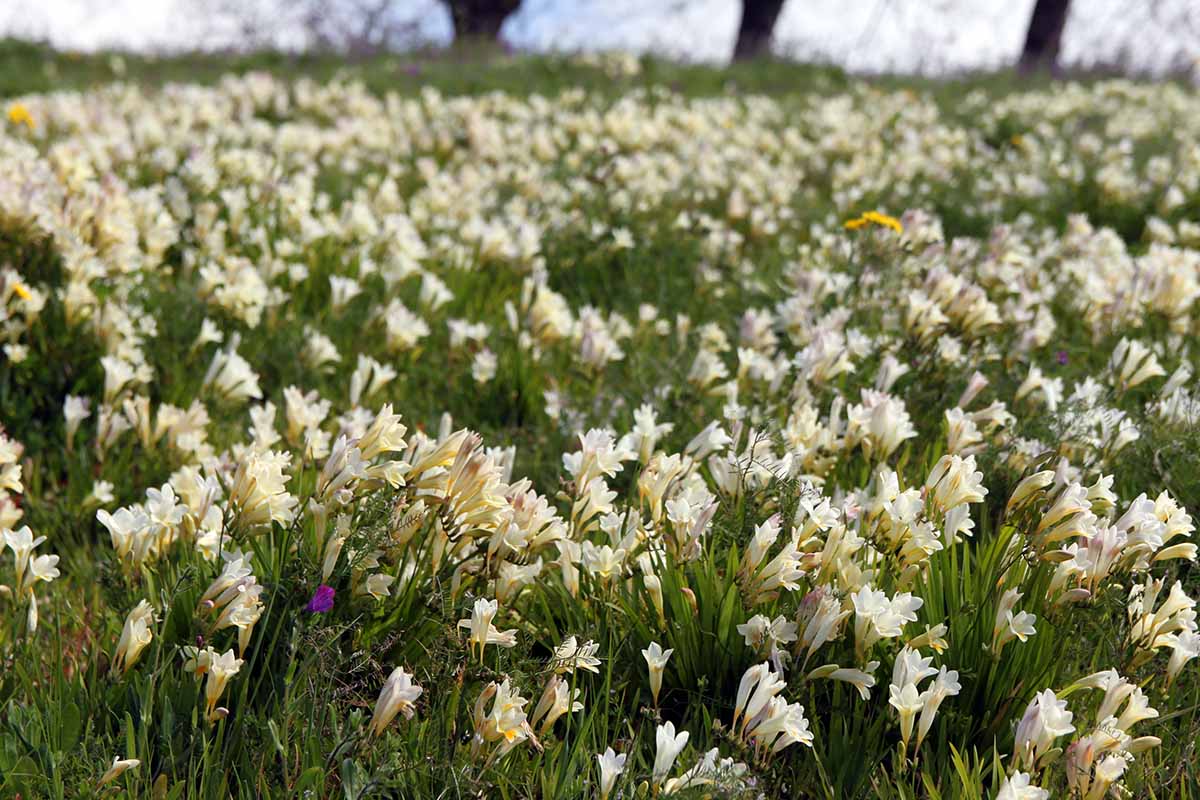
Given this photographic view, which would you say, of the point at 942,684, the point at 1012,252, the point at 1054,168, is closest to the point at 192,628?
the point at 942,684

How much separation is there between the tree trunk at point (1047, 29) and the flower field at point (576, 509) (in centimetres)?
1841

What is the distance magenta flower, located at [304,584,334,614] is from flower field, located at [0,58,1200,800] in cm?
1

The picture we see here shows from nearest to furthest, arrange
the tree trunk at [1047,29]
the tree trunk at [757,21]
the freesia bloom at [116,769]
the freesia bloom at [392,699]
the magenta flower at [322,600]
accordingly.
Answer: the freesia bloom at [116,769], the freesia bloom at [392,699], the magenta flower at [322,600], the tree trunk at [1047,29], the tree trunk at [757,21]

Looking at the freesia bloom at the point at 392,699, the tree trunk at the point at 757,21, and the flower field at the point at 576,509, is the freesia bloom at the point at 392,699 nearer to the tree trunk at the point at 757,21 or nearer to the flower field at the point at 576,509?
the flower field at the point at 576,509

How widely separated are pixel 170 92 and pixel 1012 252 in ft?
27.2

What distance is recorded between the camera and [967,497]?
257 cm

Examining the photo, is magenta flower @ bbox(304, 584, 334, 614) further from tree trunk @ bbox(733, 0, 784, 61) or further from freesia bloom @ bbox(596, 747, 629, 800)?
tree trunk @ bbox(733, 0, 784, 61)

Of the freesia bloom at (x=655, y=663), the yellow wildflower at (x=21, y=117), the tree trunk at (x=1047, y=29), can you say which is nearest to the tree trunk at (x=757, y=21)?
the tree trunk at (x=1047, y=29)

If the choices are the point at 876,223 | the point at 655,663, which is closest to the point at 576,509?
the point at 655,663

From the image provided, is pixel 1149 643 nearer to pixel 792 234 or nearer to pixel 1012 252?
pixel 1012 252

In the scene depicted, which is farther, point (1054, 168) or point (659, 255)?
point (1054, 168)

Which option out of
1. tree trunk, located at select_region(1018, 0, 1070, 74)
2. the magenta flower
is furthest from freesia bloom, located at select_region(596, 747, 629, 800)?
tree trunk, located at select_region(1018, 0, 1070, 74)

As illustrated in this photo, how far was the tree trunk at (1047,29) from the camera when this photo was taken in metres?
22.2

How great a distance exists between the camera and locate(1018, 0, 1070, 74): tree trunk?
72.8 feet
